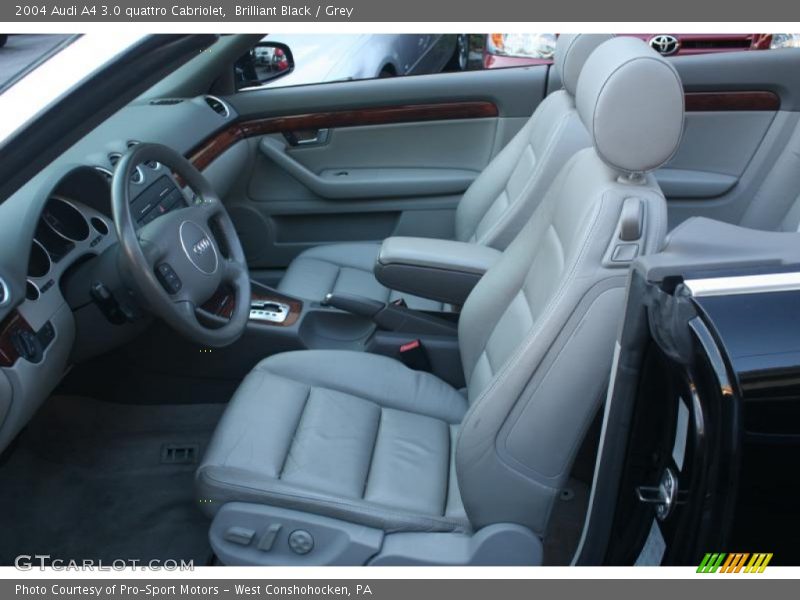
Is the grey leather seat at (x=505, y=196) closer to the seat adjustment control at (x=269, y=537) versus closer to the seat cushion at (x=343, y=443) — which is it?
the seat cushion at (x=343, y=443)

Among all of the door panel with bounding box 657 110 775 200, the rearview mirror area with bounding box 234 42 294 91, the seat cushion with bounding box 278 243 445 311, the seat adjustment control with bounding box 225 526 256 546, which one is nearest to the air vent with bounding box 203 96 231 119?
the rearview mirror area with bounding box 234 42 294 91

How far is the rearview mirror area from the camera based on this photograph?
2.89m

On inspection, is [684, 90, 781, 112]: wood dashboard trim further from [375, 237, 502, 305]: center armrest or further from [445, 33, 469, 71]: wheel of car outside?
[445, 33, 469, 71]: wheel of car outside

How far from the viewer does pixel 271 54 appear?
9.60 ft

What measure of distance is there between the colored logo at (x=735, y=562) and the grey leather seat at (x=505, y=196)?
1212mm

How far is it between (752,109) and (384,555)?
6.55ft

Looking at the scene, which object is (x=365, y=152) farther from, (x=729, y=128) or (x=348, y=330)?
(x=729, y=128)

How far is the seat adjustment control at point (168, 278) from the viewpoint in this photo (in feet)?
5.54

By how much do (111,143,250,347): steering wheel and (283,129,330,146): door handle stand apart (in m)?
0.99

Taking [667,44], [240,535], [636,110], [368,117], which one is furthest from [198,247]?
[667,44]

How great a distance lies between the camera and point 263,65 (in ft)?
9.64

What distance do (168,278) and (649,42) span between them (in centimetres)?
214

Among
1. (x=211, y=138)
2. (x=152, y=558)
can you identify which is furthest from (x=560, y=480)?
(x=211, y=138)

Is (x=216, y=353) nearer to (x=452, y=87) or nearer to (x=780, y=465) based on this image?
(x=452, y=87)
